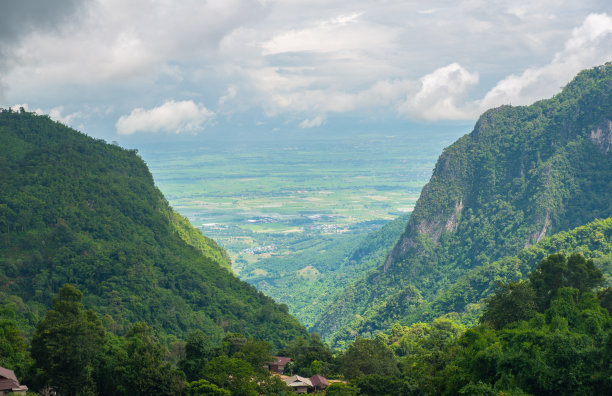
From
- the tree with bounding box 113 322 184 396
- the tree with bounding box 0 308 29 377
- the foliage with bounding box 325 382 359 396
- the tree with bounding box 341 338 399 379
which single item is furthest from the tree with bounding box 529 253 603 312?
the tree with bounding box 0 308 29 377

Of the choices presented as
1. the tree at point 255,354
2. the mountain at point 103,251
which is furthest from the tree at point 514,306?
the mountain at point 103,251

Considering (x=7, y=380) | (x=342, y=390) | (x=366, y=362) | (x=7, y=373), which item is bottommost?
(x=366, y=362)

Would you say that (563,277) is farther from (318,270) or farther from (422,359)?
(318,270)

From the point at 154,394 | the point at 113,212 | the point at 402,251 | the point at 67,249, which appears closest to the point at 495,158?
the point at 402,251

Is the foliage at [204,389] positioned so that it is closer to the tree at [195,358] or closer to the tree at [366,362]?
the tree at [195,358]

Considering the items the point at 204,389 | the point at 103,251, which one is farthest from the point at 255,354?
the point at 103,251
